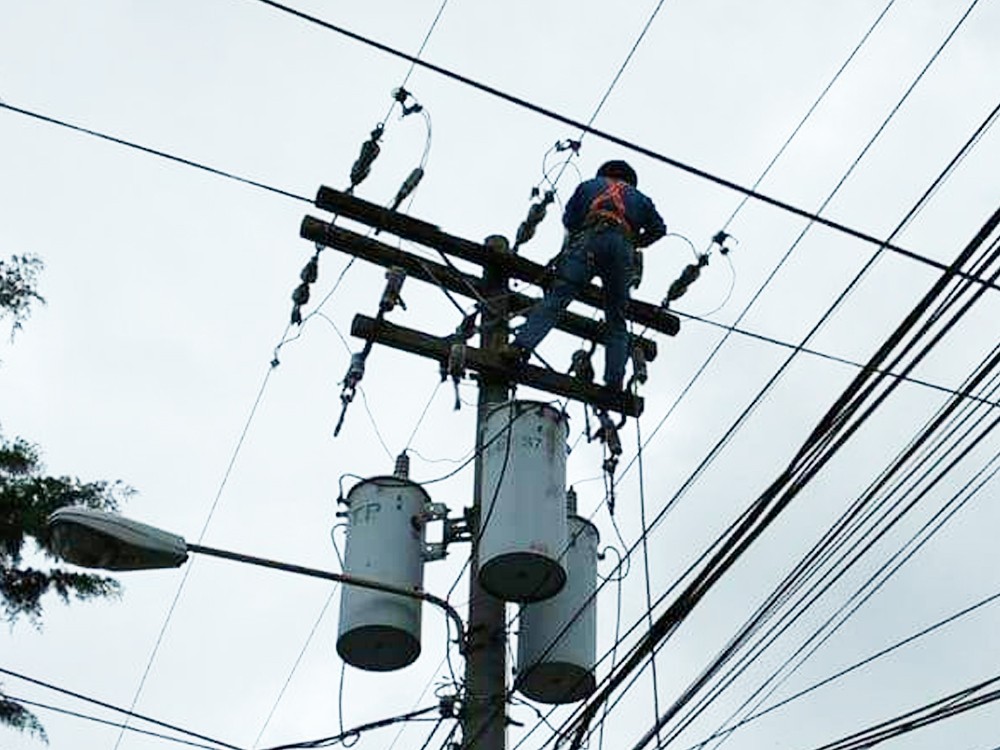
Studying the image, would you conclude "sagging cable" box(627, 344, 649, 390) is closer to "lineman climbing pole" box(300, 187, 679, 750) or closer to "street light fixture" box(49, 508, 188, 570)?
"lineman climbing pole" box(300, 187, 679, 750)

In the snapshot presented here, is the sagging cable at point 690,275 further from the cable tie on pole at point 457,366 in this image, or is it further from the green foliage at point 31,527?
the green foliage at point 31,527

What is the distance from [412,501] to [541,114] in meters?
2.04

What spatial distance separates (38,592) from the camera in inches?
617

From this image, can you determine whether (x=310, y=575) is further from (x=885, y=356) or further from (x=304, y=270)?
(x=885, y=356)

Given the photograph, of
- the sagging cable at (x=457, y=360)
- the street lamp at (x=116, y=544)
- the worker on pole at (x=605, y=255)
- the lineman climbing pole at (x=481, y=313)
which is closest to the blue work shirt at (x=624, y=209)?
the worker on pole at (x=605, y=255)

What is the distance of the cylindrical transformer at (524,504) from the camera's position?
729 cm

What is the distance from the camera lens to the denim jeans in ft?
28.4

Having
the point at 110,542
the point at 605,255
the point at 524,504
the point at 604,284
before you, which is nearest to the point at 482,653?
the point at 524,504

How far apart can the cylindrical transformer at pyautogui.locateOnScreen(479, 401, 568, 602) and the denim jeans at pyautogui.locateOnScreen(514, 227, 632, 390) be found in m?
0.97

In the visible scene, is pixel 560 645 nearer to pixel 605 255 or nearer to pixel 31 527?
pixel 605 255

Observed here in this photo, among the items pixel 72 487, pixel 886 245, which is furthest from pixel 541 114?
pixel 72 487

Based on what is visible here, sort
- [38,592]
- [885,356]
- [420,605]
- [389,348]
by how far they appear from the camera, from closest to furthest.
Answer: [885,356] < [420,605] < [389,348] < [38,592]

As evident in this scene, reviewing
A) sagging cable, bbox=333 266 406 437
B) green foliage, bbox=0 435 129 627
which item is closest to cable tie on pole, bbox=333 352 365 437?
sagging cable, bbox=333 266 406 437

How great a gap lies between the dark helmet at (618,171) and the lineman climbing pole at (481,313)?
96 cm
